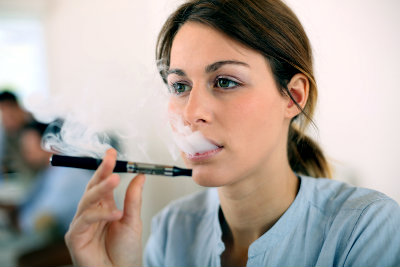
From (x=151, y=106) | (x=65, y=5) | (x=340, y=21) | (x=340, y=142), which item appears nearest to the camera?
(x=340, y=21)

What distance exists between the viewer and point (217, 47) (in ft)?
2.84

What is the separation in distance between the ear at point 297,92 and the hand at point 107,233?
0.52 metres

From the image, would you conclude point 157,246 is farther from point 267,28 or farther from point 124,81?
point 267,28

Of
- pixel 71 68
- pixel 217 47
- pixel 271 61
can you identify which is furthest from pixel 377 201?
pixel 71 68

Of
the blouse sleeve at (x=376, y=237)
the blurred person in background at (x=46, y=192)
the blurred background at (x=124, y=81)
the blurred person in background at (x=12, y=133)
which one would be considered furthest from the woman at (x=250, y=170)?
the blurred person in background at (x=12, y=133)

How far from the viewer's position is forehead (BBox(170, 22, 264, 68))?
2.83ft

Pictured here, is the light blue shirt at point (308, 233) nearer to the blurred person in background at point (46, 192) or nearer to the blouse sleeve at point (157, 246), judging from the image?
the blouse sleeve at point (157, 246)

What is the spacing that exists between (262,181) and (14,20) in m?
2.50

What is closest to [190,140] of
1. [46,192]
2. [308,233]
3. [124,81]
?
[308,233]

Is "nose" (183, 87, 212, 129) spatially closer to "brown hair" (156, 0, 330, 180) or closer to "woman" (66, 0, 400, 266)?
"woman" (66, 0, 400, 266)

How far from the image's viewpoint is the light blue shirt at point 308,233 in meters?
0.80

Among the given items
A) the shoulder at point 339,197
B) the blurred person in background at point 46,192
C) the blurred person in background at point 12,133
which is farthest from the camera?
the blurred person in background at point 12,133

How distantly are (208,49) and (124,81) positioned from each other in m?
0.71

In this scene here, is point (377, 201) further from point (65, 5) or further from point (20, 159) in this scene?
point (20, 159)
